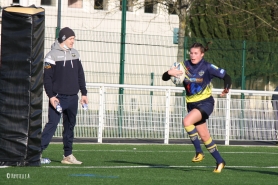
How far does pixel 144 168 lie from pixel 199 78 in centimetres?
163

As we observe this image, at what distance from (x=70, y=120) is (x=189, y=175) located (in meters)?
2.30

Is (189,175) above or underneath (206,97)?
underneath

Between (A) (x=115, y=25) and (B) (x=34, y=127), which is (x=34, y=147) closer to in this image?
(B) (x=34, y=127)

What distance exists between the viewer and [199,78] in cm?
1183

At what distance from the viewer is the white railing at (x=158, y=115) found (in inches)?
749

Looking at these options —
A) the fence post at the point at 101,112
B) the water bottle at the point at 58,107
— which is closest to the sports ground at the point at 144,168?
the water bottle at the point at 58,107

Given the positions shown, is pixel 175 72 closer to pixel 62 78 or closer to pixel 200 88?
pixel 200 88

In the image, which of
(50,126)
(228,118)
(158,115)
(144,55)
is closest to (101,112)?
(158,115)

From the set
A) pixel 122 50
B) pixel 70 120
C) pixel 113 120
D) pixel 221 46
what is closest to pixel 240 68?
pixel 221 46

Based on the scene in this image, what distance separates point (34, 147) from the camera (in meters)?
11.8

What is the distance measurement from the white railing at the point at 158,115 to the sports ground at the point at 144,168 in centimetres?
143

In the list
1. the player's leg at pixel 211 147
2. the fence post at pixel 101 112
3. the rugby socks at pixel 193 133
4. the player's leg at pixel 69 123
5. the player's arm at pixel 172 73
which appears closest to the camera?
the player's arm at pixel 172 73

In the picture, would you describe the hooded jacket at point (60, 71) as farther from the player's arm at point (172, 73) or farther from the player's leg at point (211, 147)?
the player's leg at point (211, 147)

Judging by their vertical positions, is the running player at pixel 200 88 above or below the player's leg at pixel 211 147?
above
